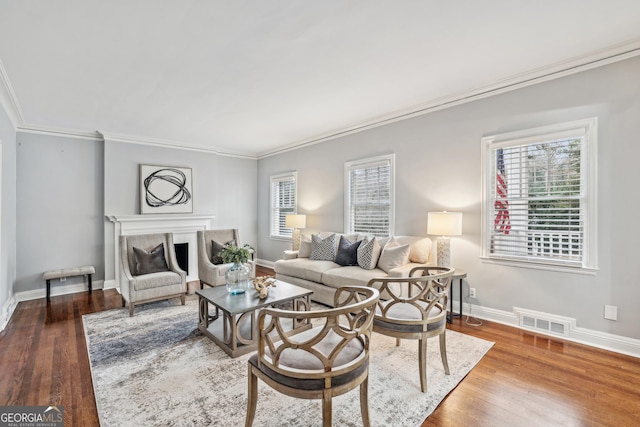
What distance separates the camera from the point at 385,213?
15.6 feet

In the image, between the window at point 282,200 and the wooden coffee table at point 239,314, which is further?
the window at point 282,200

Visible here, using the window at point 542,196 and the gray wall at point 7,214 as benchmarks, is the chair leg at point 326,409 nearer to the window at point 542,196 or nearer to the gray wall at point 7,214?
the window at point 542,196

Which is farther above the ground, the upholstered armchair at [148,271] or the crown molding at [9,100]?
the crown molding at [9,100]

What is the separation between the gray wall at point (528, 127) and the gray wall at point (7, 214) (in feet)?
14.7

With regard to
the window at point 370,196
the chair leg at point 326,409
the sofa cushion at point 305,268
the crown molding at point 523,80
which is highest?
the crown molding at point 523,80

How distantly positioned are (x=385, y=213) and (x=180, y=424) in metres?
3.66

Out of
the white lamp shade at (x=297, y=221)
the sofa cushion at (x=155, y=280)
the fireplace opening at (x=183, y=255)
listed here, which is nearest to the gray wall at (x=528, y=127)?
the white lamp shade at (x=297, y=221)

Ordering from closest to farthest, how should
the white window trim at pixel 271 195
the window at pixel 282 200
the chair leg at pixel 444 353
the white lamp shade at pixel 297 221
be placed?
the chair leg at pixel 444 353
the white lamp shade at pixel 297 221
the white window trim at pixel 271 195
the window at pixel 282 200

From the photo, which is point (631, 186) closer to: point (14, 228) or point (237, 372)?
point (237, 372)

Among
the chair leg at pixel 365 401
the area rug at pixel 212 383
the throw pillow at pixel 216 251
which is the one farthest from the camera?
the throw pillow at pixel 216 251

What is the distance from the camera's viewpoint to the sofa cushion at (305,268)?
14.0 feet

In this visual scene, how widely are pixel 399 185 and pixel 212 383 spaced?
3407mm

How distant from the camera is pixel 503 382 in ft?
7.76

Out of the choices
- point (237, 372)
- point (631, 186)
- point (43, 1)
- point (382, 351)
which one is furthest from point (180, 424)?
point (631, 186)
